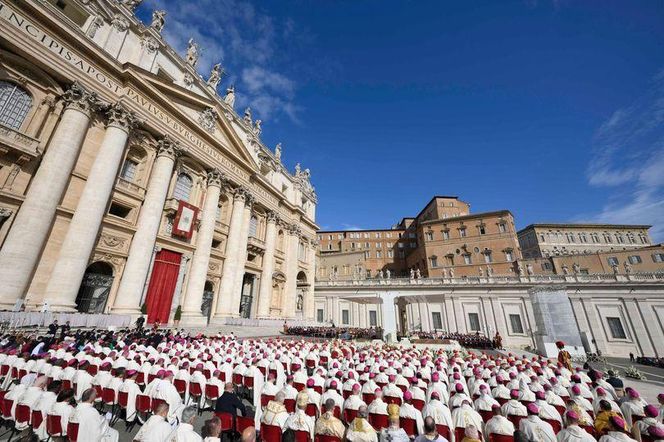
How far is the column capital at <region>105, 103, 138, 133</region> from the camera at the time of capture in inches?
642

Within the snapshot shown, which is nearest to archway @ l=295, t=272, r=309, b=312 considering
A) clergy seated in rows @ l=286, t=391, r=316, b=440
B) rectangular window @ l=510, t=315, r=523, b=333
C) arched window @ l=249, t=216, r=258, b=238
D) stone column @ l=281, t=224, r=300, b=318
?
stone column @ l=281, t=224, r=300, b=318

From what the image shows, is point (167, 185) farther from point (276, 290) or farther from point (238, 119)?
point (276, 290)

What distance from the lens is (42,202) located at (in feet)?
41.2

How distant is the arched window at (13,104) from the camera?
43.5ft

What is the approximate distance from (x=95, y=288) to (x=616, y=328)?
44.6 meters

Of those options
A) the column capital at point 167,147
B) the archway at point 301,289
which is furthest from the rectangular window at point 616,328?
the column capital at point 167,147

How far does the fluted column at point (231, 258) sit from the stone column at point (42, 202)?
12265 millimetres

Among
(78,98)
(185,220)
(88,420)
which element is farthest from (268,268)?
(88,420)

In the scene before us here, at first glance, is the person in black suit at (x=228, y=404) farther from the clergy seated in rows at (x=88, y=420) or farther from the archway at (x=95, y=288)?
the archway at (x=95, y=288)

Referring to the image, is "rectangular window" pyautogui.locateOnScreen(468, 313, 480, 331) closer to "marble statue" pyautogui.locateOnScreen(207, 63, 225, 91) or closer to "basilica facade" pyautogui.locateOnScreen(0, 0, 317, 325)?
"basilica facade" pyautogui.locateOnScreen(0, 0, 317, 325)

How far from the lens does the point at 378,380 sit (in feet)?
23.9

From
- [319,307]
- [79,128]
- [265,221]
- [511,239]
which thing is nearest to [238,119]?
A: [265,221]

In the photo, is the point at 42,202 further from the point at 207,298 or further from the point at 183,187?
the point at 207,298

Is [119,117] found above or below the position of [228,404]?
above
